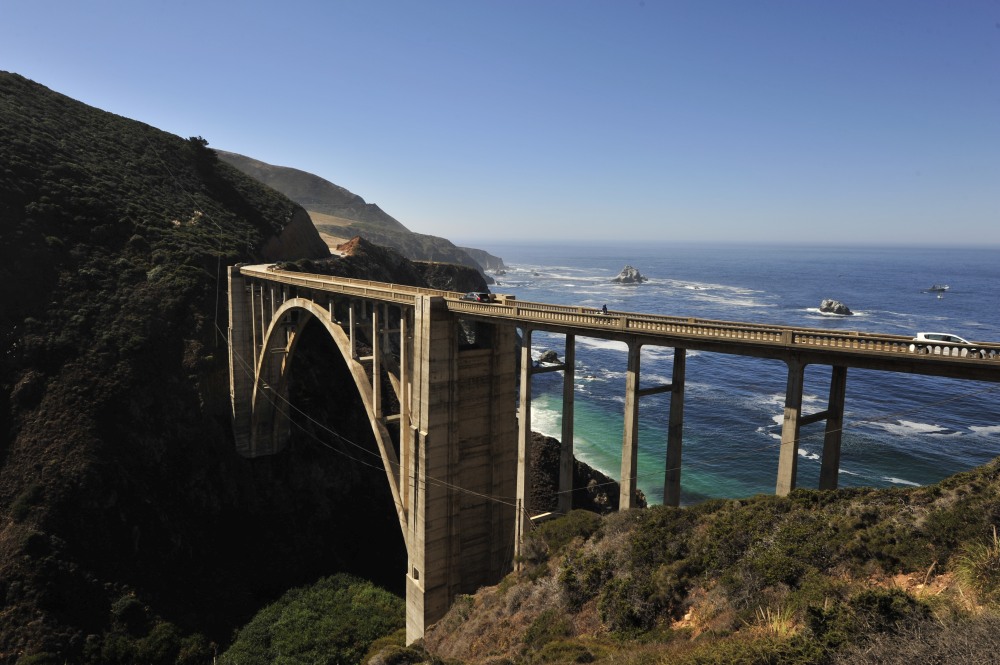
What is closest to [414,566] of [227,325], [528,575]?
[528,575]

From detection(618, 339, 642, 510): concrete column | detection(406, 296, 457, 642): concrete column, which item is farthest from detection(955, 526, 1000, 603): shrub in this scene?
detection(406, 296, 457, 642): concrete column

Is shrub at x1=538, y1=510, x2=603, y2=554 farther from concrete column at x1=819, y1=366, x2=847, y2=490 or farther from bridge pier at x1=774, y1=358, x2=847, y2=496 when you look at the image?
concrete column at x1=819, y1=366, x2=847, y2=490

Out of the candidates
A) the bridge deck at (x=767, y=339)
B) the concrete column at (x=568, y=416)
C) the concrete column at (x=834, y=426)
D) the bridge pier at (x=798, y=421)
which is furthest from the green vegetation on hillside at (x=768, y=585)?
the bridge deck at (x=767, y=339)

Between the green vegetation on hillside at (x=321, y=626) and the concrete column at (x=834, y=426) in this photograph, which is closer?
the concrete column at (x=834, y=426)

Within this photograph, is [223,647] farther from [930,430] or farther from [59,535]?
[930,430]

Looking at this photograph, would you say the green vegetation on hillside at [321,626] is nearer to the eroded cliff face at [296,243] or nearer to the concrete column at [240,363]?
the concrete column at [240,363]

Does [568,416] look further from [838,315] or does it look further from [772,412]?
[838,315]

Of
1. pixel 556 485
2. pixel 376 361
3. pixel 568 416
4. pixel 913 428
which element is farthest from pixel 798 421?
pixel 913 428

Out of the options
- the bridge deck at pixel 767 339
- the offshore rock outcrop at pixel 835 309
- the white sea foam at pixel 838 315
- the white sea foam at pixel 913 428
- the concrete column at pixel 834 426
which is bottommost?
the white sea foam at pixel 913 428
